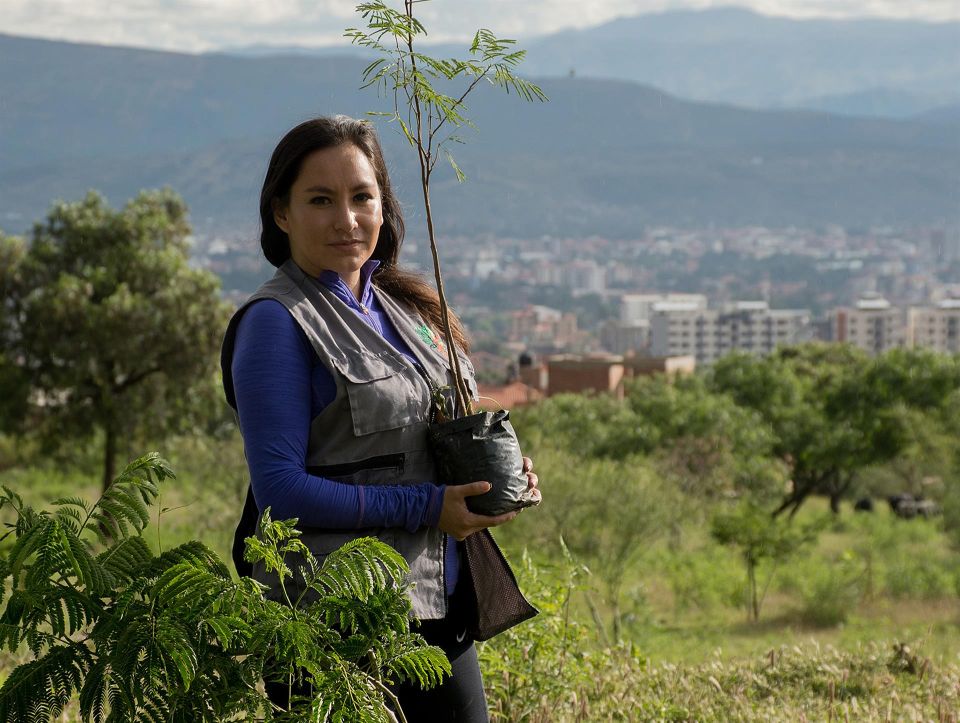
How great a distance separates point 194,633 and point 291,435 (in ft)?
1.13

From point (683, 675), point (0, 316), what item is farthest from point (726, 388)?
point (683, 675)

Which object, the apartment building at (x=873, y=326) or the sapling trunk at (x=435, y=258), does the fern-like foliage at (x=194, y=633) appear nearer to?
the sapling trunk at (x=435, y=258)

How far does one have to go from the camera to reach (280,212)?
2188mm

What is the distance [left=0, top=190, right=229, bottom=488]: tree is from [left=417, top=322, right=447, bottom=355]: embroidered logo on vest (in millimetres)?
16832

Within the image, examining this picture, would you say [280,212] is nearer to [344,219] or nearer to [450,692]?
[344,219]

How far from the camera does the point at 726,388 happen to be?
37750 millimetres

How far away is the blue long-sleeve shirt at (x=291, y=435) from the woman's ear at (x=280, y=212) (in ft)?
0.77

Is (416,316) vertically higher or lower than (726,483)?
higher

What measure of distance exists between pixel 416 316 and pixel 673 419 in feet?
101

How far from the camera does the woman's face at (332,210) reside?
6.93 feet

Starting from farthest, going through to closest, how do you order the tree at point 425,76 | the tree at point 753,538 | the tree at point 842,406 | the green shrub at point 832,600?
the tree at point 842,406 → the tree at point 753,538 → the green shrub at point 832,600 → the tree at point 425,76

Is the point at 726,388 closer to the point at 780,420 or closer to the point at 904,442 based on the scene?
the point at 780,420

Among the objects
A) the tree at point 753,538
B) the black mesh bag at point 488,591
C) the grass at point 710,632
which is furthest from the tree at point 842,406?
the black mesh bag at point 488,591

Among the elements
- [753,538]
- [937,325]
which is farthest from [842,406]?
[937,325]
